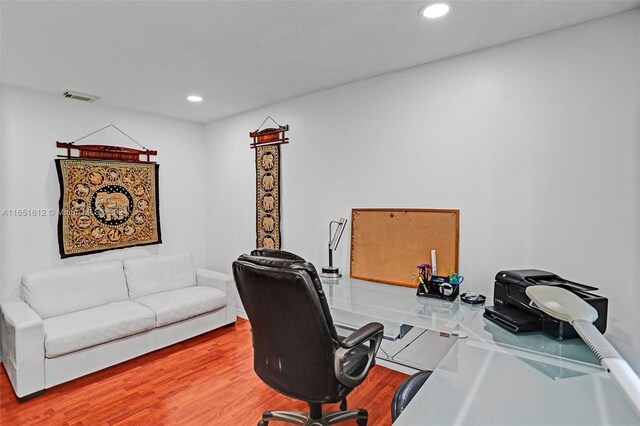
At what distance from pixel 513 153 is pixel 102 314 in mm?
3434

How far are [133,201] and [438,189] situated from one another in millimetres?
3139

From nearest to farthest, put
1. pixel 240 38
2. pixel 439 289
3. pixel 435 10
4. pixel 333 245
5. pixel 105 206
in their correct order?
pixel 435 10 → pixel 240 38 → pixel 439 289 → pixel 333 245 → pixel 105 206

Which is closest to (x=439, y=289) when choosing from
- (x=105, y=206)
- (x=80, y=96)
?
(x=105, y=206)

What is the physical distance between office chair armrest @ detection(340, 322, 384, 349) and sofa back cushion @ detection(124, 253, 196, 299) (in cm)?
268

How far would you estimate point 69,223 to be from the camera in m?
3.31

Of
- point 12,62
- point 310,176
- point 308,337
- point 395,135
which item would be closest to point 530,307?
point 308,337

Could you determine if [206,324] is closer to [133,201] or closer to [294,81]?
[133,201]

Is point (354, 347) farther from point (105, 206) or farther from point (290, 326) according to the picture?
point (105, 206)

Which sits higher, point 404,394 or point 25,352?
point 404,394

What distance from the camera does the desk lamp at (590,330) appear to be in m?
0.60

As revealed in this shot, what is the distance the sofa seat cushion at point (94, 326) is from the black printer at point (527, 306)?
2.74m

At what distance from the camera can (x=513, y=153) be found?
223cm

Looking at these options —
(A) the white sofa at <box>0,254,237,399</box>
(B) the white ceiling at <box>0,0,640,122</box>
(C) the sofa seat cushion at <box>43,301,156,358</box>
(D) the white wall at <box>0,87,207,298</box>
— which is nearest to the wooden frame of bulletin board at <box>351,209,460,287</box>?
(B) the white ceiling at <box>0,0,640,122</box>

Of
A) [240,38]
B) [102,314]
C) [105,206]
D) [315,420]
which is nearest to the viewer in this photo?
[315,420]
